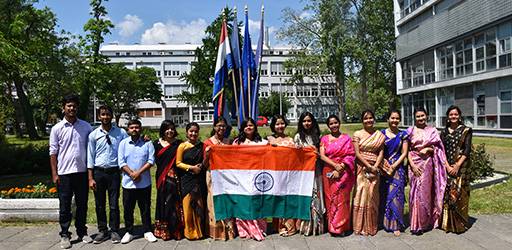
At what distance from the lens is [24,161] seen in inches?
526

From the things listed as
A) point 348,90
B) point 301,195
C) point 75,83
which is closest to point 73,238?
point 301,195

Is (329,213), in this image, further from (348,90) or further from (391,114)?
(348,90)

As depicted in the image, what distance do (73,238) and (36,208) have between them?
1.38 m

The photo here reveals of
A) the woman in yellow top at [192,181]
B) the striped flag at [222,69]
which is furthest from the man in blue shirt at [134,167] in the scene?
the striped flag at [222,69]

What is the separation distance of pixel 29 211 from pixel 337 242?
5.00m

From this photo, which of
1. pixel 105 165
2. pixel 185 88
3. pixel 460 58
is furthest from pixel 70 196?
pixel 185 88

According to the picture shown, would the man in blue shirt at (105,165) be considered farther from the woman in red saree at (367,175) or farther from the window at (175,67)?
the window at (175,67)

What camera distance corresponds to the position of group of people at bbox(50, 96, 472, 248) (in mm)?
5477

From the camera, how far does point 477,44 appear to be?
77.9 feet

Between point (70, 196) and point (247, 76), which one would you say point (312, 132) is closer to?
point (70, 196)

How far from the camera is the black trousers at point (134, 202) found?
5.56m

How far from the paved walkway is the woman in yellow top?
221 mm

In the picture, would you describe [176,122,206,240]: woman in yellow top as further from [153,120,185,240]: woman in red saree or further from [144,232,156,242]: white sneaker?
[144,232,156,242]: white sneaker

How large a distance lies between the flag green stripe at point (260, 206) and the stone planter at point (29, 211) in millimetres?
2962
